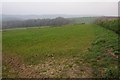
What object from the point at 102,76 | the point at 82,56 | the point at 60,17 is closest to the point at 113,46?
the point at 82,56

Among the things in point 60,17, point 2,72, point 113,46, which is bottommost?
point 2,72

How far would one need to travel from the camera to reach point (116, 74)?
862cm

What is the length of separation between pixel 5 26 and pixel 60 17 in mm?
21088

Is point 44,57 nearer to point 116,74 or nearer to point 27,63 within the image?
point 27,63

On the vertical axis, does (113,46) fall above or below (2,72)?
above

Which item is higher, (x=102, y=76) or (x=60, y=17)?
(x=60, y=17)

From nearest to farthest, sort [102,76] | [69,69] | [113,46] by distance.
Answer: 1. [102,76]
2. [69,69]
3. [113,46]

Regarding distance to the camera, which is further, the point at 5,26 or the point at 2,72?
the point at 5,26

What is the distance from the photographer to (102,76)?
8.47m

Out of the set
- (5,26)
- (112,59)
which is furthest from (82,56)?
(5,26)

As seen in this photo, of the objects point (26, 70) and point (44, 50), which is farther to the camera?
point (44, 50)

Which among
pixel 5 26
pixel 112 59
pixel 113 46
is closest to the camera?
pixel 112 59

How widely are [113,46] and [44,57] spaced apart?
4.28m

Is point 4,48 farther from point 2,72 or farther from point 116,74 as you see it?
point 116,74
